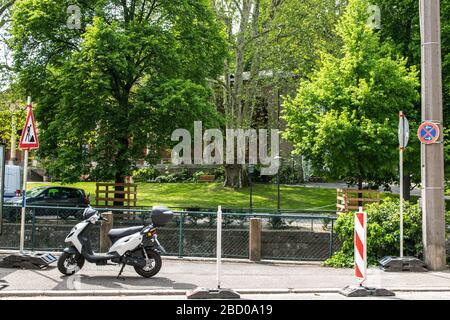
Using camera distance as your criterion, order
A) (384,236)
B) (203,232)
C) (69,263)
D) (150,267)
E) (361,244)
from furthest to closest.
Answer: (203,232) < (384,236) < (69,263) < (150,267) < (361,244)

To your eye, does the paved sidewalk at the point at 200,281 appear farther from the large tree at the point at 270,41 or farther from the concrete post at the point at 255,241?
the large tree at the point at 270,41

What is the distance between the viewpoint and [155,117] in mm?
21547

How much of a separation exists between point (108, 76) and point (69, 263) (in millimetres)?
11391

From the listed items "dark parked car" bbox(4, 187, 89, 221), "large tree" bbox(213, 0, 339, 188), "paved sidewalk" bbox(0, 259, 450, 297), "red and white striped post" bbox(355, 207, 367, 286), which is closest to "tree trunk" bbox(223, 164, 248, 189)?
"large tree" bbox(213, 0, 339, 188)

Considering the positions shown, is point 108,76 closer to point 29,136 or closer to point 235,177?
point 29,136

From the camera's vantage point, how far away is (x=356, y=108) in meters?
19.7

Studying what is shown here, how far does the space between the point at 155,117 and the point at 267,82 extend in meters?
13.7

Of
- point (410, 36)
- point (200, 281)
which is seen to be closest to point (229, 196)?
point (410, 36)

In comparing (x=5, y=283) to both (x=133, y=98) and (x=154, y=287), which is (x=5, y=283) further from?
(x=133, y=98)

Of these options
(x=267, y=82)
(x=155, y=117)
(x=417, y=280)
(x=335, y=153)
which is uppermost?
(x=267, y=82)

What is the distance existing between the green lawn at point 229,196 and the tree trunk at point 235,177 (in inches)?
22.1

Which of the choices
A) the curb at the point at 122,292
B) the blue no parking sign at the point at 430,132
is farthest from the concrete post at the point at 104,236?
the blue no parking sign at the point at 430,132

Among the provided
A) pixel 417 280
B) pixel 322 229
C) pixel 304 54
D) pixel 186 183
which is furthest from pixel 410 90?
pixel 186 183

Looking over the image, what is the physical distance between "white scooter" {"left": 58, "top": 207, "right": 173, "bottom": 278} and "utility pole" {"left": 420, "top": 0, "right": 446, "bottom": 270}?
5.96 meters
